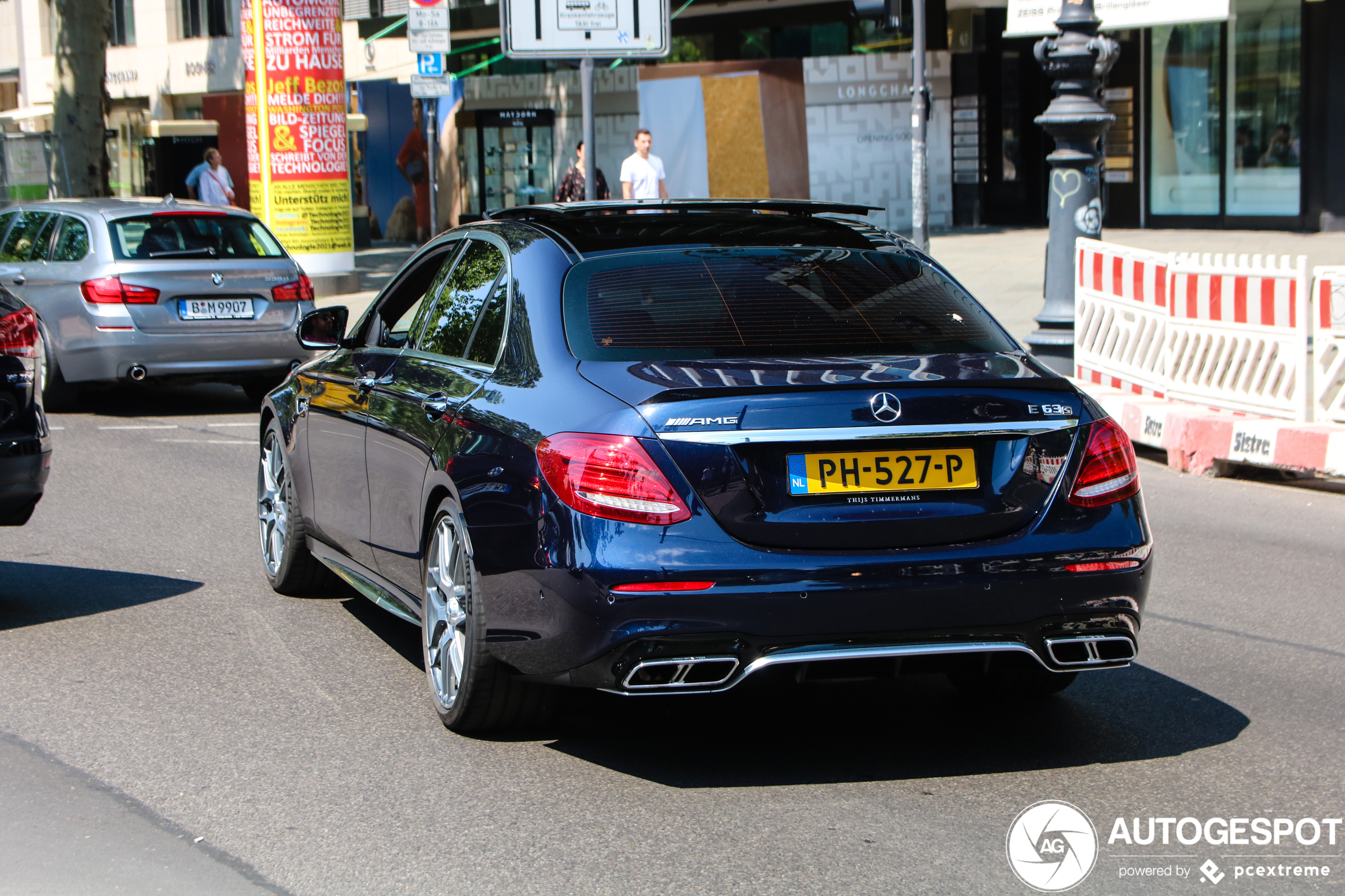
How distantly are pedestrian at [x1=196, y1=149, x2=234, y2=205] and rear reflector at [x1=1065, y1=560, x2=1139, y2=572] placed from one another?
20.7m

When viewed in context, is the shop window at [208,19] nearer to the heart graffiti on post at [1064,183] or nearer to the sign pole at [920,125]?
the sign pole at [920,125]

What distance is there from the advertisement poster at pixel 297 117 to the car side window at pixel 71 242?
317 inches

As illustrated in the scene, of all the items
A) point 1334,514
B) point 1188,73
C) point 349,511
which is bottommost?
point 1334,514

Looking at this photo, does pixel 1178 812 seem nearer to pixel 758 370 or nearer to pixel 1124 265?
pixel 758 370

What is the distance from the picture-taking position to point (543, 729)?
4961mm

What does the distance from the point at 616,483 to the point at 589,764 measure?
90 centimetres

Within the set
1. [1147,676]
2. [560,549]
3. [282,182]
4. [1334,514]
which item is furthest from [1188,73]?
[560,549]

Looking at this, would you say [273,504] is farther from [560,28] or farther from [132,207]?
[560,28]

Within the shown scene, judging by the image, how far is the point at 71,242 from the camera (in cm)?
1288

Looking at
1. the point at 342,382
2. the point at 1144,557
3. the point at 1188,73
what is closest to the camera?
the point at 1144,557

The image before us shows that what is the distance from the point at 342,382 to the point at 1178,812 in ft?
11.0

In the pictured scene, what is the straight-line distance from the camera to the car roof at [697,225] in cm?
514

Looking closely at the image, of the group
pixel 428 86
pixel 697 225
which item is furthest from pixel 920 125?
pixel 697 225

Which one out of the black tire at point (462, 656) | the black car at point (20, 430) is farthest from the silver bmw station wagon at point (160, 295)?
the black tire at point (462, 656)
